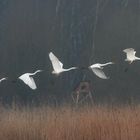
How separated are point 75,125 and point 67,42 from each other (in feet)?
29.0

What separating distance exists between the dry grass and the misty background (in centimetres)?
→ 618

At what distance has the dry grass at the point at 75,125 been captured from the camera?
920 centimetres

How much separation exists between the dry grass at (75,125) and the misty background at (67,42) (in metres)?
6.18

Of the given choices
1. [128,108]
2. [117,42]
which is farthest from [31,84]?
[117,42]

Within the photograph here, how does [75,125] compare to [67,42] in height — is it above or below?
below

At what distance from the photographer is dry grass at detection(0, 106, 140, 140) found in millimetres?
9195

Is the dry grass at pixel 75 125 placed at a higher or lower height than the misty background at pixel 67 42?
lower

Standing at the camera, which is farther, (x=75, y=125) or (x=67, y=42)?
(x=67, y=42)

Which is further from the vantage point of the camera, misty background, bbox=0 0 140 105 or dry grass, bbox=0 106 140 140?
misty background, bbox=0 0 140 105

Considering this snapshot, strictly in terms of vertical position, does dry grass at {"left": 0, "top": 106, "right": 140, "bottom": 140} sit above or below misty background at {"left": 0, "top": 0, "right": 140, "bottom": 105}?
below

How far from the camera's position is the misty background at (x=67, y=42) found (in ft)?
56.6

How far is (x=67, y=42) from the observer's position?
1823cm

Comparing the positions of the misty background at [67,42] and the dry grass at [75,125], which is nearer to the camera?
the dry grass at [75,125]

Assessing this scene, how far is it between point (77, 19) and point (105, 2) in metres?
1.07
